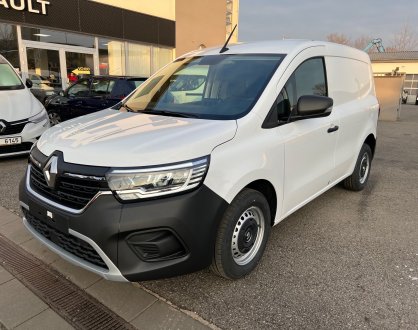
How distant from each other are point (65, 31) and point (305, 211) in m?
12.4

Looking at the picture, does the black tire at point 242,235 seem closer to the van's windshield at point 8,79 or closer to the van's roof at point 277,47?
the van's roof at point 277,47

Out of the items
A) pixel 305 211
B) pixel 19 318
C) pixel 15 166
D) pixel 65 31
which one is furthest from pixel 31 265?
pixel 65 31

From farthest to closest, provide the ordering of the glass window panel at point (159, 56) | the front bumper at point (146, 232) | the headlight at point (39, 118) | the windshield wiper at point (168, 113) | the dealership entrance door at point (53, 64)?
the glass window panel at point (159, 56), the dealership entrance door at point (53, 64), the headlight at point (39, 118), the windshield wiper at point (168, 113), the front bumper at point (146, 232)

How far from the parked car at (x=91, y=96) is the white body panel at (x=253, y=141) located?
5239 mm

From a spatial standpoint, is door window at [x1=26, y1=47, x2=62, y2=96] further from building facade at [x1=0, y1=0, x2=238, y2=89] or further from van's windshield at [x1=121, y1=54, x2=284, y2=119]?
van's windshield at [x1=121, y1=54, x2=284, y2=119]

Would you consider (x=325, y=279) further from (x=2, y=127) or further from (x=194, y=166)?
(x=2, y=127)

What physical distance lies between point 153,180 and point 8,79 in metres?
6.55

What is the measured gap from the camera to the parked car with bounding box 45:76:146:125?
8836 mm

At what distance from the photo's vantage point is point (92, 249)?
2.39 metres

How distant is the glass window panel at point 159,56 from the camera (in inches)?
690

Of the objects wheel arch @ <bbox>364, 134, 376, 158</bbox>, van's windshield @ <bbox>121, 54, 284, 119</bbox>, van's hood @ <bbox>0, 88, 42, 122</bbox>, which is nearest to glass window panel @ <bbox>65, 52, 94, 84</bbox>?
van's hood @ <bbox>0, 88, 42, 122</bbox>

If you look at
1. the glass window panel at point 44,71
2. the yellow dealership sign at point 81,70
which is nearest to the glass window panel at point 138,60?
the yellow dealership sign at point 81,70

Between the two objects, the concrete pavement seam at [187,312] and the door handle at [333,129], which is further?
the door handle at [333,129]

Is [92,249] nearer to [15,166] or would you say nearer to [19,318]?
[19,318]
